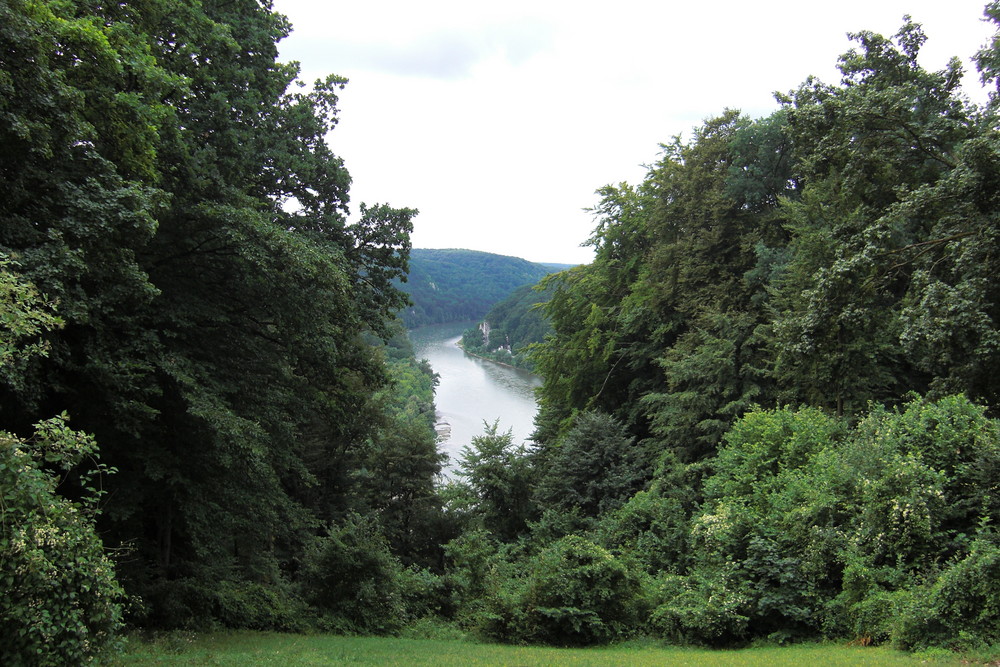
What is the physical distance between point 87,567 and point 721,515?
975cm

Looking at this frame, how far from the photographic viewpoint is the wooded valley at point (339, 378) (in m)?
7.27

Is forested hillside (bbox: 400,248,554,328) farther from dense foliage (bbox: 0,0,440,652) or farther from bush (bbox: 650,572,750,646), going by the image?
bush (bbox: 650,572,750,646)

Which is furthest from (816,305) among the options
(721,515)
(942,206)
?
(721,515)

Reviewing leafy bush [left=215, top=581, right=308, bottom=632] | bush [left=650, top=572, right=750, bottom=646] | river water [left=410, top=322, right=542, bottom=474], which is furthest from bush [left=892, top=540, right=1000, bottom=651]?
Result: river water [left=410, top=322, right=542, bottom=474]

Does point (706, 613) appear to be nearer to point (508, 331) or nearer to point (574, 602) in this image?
point (574, 602)

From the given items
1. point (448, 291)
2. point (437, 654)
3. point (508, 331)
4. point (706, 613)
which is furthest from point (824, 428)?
point (448, 291)

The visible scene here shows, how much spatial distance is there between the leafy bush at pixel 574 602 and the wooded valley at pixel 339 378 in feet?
0.21

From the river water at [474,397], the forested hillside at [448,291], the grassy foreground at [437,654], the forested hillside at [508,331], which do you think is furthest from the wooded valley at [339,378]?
the forested hillside at [448,291]

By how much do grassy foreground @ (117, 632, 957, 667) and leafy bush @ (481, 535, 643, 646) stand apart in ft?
1.73

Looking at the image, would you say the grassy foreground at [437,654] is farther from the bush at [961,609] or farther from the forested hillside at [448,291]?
the forested hillside at [448,291]

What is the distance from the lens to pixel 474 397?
70.9 m

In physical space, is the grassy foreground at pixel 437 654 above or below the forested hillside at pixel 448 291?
below

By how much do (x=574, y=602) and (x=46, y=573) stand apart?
832 centimetres

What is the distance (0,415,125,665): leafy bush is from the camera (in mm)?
5020
